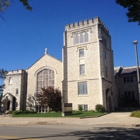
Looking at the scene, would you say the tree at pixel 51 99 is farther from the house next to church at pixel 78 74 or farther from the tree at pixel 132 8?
the tree at pixel 132 8

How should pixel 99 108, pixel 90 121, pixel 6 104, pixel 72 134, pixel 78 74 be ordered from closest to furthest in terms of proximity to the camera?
pixel 72 134 → pixel 90 121 → pixel 99 108 → pixel 78 74 → pixel 6 104

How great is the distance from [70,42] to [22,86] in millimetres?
14333

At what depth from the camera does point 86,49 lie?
1328 inches

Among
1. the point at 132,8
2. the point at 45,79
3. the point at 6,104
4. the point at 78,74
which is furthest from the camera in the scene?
the point at 6,104

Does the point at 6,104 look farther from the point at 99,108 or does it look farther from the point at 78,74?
the point at 99,108

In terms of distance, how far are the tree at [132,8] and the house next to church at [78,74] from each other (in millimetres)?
22936

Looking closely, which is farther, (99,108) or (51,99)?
(51,99)

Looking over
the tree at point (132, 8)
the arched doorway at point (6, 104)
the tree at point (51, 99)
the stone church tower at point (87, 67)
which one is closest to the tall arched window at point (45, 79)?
the tree at point (51, 99)

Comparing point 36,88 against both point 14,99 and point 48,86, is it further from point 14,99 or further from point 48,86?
point 14,99

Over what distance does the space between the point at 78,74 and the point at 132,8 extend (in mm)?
25585

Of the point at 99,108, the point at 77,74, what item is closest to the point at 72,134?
the point at 99,108

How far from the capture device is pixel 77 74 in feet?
110

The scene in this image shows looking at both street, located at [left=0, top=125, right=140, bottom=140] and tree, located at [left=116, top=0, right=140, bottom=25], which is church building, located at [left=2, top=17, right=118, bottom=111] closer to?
street, located at [left=0, top=125, right=140, bottom=140]

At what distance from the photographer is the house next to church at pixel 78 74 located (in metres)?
31.8
